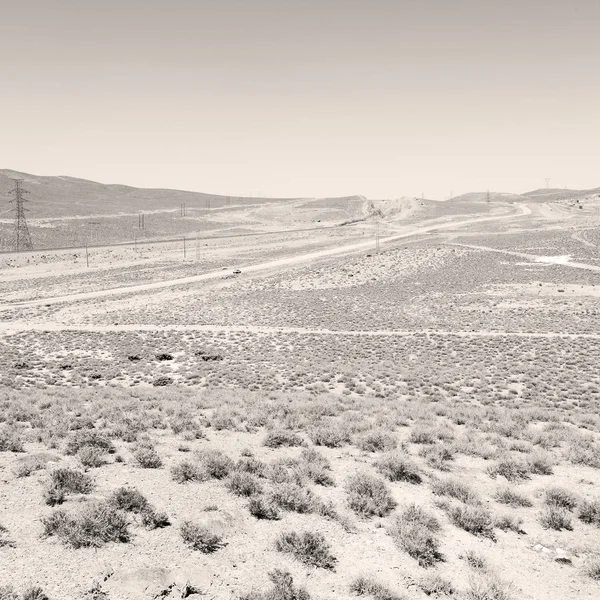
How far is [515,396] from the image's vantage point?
82.3 feet

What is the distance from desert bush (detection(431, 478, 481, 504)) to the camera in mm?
11102

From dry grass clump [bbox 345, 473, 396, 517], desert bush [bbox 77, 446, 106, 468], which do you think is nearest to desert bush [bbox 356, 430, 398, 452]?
dry grass clump [bbox 345, 473, 396, 517]

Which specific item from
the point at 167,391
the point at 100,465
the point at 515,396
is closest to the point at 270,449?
the point at 100,465

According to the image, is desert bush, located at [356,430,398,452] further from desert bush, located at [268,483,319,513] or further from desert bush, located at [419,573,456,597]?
desert bush, located at [419,573,456,597]

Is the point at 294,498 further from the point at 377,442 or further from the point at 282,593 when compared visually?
the point at 377,442

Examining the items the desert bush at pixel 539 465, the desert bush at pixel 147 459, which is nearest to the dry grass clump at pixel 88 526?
the desert bush at pixel 147 459

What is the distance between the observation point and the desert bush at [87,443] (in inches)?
500

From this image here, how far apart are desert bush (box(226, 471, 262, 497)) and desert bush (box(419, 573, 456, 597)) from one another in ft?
14.2

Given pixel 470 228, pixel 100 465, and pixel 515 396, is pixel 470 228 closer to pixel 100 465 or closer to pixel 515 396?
pixel 515 396

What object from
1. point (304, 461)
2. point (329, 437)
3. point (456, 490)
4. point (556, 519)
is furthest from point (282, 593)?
point (329, 437)

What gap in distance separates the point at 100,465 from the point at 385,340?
101 ft

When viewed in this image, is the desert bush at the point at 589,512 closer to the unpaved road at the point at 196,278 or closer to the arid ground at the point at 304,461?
the arid ground at the point at 304,461

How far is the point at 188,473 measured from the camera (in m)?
11.5

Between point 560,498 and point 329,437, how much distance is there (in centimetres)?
647
